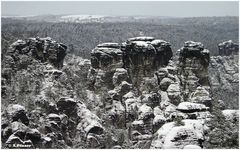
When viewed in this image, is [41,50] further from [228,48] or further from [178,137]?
[228,48]

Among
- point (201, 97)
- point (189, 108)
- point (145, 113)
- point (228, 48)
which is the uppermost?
point (228, 48)

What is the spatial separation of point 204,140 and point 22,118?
21056 millimetres

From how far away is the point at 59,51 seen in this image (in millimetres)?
71125

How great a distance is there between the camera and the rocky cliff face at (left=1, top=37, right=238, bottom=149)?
5281 cm

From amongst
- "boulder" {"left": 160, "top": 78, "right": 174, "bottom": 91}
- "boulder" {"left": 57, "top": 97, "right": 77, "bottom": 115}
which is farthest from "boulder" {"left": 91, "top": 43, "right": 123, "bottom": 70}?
"boulder" {"left": 57, "top": 97, "right": 77, "bottom": 115}

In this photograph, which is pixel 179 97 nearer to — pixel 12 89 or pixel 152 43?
pixel 152 43

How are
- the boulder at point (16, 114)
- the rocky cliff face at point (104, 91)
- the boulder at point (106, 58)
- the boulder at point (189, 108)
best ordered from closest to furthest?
1. the boulder at point (189, 108)
2. the boulder at point (16, 114)
3. the rocky cliff face at point (104, 91)
4. the boulder at point (106, 58)

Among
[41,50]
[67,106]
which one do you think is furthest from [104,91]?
[67,106]

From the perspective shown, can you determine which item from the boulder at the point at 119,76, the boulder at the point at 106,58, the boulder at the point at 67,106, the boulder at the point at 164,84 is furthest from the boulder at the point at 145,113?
the boulder at the point at 106,58

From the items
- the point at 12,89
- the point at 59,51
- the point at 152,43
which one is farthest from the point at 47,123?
the point at 152,43

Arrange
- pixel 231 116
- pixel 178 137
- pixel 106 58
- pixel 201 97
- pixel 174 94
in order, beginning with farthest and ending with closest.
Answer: pixel 106 58
pixel 174 94
pixel 201 97
pixel 231 116
pixel 178 137

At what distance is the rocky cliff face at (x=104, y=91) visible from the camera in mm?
52812

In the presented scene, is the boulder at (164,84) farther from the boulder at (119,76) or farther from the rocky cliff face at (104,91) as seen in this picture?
the boulder at (119,76)

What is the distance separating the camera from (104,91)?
70.8 m
